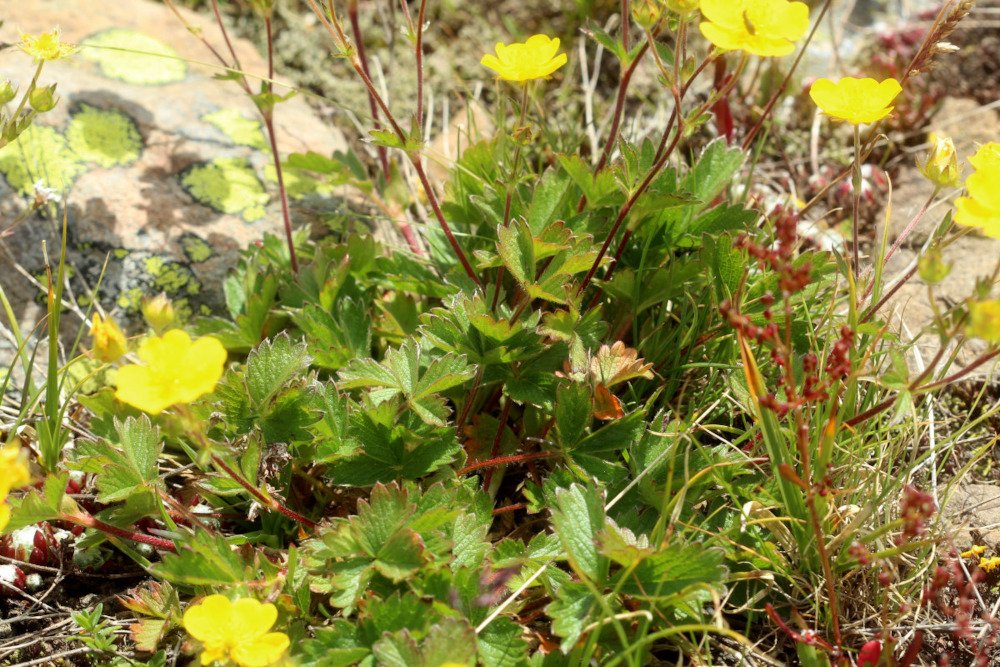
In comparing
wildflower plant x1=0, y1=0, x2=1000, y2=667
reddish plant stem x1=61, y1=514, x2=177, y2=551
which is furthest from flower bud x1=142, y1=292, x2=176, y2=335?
reddish plant stem x1=61, y1=514, x2=177, y2=551

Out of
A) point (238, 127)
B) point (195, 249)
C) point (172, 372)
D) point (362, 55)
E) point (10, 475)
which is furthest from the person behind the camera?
point (238, 127)

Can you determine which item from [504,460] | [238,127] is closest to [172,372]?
[504,460]

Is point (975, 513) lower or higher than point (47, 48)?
lower

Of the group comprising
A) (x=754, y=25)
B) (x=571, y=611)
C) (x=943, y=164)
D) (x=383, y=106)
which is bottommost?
(x=571, y=611)

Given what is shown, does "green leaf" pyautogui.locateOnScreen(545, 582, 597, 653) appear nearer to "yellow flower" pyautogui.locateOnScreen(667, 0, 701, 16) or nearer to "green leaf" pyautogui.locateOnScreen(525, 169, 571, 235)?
"green leaf" pyautogui.locateOnScreen(525, 169, 571, 235)

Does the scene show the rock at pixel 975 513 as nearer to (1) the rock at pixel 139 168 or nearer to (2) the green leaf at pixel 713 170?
(2) the green leaf at pixel 713 170

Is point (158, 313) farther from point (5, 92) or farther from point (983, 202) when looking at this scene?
point (983, 202)

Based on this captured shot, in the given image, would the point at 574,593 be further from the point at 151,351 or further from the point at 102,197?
the point at 102,197
